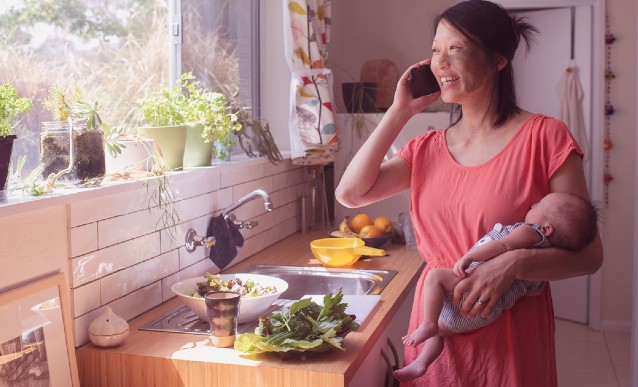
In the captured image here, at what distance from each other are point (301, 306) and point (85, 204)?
605 millimetres

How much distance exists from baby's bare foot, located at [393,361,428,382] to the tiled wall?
2.63 feet

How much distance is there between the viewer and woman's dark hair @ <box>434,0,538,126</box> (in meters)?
1.88

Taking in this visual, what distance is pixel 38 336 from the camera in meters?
1.78

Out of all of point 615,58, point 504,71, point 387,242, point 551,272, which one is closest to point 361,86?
point 387,242

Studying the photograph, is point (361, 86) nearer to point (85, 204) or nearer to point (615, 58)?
point (615, 58)

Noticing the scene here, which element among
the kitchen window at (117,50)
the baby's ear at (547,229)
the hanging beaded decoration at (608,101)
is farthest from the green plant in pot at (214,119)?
the hanging beaded decoration at (608,101)

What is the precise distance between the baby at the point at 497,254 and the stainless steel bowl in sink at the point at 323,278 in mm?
844

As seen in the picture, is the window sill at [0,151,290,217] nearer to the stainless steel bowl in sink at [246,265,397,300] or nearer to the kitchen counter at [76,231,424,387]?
the kitchen counter at [76,231,424,387]

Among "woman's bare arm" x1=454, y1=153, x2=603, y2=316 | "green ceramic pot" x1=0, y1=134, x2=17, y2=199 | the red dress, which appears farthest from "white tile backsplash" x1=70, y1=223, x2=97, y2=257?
"woman's bare arm" x1=454, y1=153, x2=603, y2=316

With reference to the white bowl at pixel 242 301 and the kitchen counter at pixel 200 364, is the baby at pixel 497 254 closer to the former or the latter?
the kitchen counter at pixel 200 364

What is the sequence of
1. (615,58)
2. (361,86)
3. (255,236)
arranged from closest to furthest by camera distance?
(255,236) → (361,86) → (615,58)

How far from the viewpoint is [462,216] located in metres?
1.88

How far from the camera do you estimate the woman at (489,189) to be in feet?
5.91

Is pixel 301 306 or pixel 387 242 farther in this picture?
pixel 387 242
